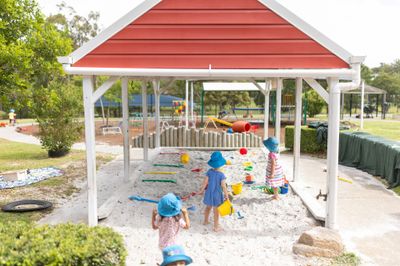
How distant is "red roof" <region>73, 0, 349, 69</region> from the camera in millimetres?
6133

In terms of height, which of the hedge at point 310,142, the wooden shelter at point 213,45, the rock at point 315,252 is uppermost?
the wooden shelter at point 213,45

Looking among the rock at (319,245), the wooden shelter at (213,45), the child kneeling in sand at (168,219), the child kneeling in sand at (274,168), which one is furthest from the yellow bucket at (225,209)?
the child kneeling in sand at (168,219)

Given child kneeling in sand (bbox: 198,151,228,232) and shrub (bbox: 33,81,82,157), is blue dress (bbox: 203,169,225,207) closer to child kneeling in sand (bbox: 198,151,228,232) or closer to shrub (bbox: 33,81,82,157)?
Result: child kneeling in sand (bbox: 198,151,228,232)

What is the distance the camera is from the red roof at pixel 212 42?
20.1 feet

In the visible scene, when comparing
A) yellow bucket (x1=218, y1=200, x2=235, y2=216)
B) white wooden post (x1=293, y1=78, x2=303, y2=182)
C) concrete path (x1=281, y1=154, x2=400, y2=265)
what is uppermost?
white wooden post (x1=293, y1=78, x2=303, y2=182)

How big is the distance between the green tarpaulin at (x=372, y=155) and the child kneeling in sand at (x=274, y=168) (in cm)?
381

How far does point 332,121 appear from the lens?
6.16 metres

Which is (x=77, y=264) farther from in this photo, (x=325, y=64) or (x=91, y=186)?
(x=325, y=64)

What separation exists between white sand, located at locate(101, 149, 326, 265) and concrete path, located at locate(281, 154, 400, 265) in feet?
2.58

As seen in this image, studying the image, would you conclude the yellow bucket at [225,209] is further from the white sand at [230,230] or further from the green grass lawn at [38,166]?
the green grass lawn at [38,166]

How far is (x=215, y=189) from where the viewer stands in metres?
6.18

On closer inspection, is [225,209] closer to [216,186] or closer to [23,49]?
[216,186]

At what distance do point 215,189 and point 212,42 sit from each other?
248cm

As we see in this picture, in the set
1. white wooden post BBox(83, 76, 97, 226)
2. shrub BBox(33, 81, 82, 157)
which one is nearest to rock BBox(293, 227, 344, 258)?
white wooden post BBox(83, 76, 97, 226)
